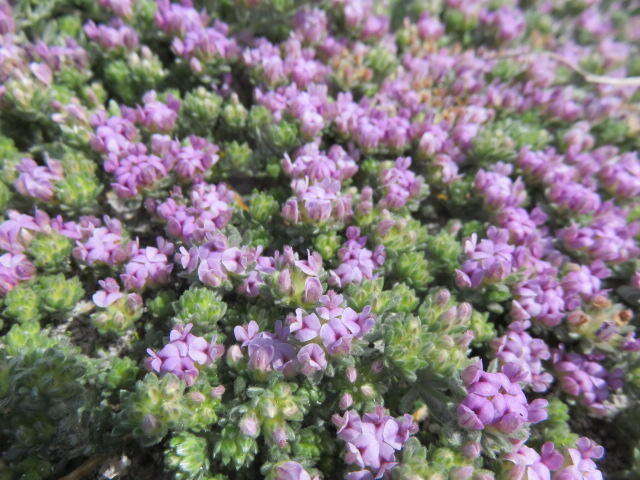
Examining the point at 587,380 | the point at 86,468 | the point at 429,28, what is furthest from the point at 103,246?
the point at 429,28

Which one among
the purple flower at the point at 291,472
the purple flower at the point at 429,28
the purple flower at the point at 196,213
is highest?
the purple flower at the point at 429,28

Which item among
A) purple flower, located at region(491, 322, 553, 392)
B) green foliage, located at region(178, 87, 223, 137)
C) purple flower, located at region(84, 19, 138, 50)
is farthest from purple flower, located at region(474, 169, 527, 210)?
purple flower, located at region(84, 19, 138, 50)

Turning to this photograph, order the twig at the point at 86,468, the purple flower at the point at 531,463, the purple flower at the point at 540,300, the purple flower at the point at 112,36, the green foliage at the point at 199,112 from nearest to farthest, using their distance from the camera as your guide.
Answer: the purple flower at the point at 531,463 → the twig at the point at 86,468 → the purple flower at the point at 540,300 → the green foliage at the point at 199,112 → the purple flower at the point at 112,36

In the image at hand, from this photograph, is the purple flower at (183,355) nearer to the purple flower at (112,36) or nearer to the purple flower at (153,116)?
the purple flower at (153,116)

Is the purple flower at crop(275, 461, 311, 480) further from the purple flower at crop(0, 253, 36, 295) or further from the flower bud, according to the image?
the purple flower at crop(0, 253, 36, 295)

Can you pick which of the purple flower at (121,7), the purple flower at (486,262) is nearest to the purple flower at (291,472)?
the purple flower at (486,262)

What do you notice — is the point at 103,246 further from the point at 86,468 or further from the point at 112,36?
the point at 112,36
